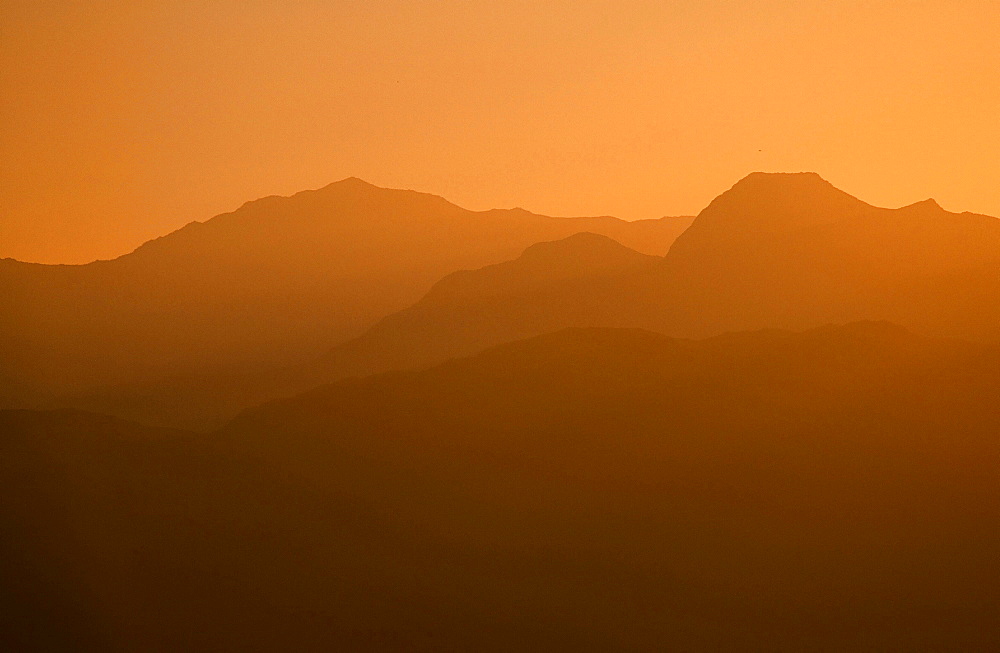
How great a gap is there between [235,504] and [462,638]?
2129 centimetres

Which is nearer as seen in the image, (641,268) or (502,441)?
(502,441)

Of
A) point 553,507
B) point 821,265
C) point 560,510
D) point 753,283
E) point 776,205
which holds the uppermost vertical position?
point 776,205

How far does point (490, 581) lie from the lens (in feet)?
197

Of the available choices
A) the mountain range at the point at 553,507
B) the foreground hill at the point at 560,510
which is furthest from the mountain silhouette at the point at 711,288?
the foreground hill at the point at 560,510

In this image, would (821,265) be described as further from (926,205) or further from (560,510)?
(560,510)

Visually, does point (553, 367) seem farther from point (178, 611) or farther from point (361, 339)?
point (361, 339)

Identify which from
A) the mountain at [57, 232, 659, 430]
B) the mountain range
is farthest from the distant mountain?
the mountain range

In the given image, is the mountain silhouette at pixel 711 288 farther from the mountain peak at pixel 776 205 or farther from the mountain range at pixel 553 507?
the mountain range at pixel 553 507

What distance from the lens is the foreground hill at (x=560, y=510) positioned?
185 ft

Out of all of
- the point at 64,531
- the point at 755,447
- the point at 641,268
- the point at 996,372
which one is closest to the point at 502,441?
the point at 755,447

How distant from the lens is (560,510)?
65125mm

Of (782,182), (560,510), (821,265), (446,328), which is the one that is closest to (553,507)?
(560,510)

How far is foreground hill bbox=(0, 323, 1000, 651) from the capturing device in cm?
5625

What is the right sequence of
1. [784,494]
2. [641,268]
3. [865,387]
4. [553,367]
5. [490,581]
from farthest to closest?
[641,268]
[553,367]
[865,387]
[784,494]
[490,581]
